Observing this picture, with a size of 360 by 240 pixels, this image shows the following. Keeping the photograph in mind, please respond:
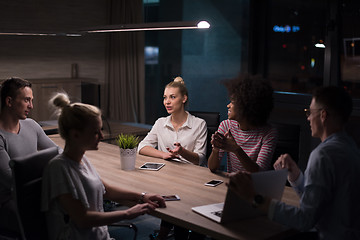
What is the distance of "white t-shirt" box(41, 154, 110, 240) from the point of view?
1.95m

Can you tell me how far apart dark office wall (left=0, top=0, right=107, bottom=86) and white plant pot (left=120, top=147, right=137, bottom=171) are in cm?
338

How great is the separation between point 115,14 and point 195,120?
3.39 metres

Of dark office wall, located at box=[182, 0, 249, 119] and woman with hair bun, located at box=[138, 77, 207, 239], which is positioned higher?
dark office wall, located at box=[182, 0, 249, 119]

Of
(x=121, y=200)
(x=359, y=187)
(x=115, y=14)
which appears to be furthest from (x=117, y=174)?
(x=115, y=14)

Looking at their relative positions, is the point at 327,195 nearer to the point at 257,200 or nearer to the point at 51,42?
the point at 257,200

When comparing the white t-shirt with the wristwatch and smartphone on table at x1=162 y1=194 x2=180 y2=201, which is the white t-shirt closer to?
smartphone on table at x1=162 y1=194 x2=180 y2=201

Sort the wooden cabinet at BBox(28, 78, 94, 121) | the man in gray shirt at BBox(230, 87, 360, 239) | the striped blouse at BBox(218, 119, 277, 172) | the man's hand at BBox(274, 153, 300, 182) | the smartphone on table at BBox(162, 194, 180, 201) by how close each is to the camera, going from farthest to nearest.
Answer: the wooden cabinet at BBox(28, 78, 94, 121)
the striped blouse at BBox(218, 119, 277, 172)
the smartphone on table at BBox(162, 194, 180, 201)
the man's hand at BBox(274, 153, 300, 182)
the man in gray shirt at BBox(230, 87, 360, 239)

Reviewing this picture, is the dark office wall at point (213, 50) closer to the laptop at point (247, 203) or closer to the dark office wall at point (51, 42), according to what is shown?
the dark office wall at point (51, 42)

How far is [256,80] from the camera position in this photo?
8.65ft

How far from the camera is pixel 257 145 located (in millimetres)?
2865

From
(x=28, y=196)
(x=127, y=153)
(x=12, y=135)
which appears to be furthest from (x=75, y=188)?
(x=12, y=135)

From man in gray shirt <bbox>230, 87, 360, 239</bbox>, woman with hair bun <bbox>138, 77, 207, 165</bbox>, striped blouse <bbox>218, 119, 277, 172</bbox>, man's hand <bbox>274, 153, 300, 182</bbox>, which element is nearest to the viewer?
man in gray shirt <bbox>230, 87, 360, 239</bbox>

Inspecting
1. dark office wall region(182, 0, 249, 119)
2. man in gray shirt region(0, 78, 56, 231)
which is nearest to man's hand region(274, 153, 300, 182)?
man in gray shirt region(0, 78, 56, 231)

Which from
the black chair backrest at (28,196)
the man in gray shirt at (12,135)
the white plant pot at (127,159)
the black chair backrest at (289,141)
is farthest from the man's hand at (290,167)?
the man in gray shirt at (12,135)
